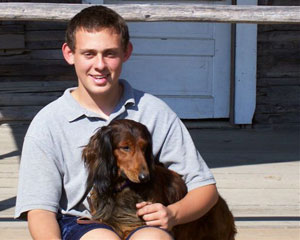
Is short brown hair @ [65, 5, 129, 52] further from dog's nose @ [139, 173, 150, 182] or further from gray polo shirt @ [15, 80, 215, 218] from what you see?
dog's nose @ [139, 173, 150, 182]

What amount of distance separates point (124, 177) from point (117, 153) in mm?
107

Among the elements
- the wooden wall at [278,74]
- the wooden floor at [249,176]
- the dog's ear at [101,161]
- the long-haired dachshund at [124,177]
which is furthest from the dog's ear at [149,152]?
the wooden wall at [278,74]

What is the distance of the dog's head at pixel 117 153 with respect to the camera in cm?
246

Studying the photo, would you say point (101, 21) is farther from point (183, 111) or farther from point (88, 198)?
point (183, 111)

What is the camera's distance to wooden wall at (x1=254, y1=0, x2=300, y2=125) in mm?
7336

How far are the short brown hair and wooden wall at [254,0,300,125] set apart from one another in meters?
4.83

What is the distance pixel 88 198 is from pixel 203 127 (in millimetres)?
4800

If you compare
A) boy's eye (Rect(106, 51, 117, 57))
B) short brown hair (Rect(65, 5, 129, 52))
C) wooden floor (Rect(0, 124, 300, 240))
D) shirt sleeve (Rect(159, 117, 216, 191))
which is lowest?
wooden floor (Rect(0, 124, 300, 240))

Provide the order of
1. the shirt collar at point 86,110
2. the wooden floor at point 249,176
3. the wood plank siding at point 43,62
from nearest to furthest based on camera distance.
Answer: the shirt collar at point 86,110, the wooden floor at point 249,176, the wood plank siding at point 43,62

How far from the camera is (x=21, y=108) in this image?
7.14 m

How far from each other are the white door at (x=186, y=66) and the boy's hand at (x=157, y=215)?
15.7ft

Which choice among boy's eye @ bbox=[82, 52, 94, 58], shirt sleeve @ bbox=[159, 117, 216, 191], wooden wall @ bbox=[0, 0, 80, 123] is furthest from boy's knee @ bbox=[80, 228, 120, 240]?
wooden wall @ bbox=[0, 0, 80, 123]

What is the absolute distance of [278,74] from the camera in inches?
292

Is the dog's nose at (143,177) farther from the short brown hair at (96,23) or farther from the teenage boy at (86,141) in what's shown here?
the short brown hair at (96,23)
